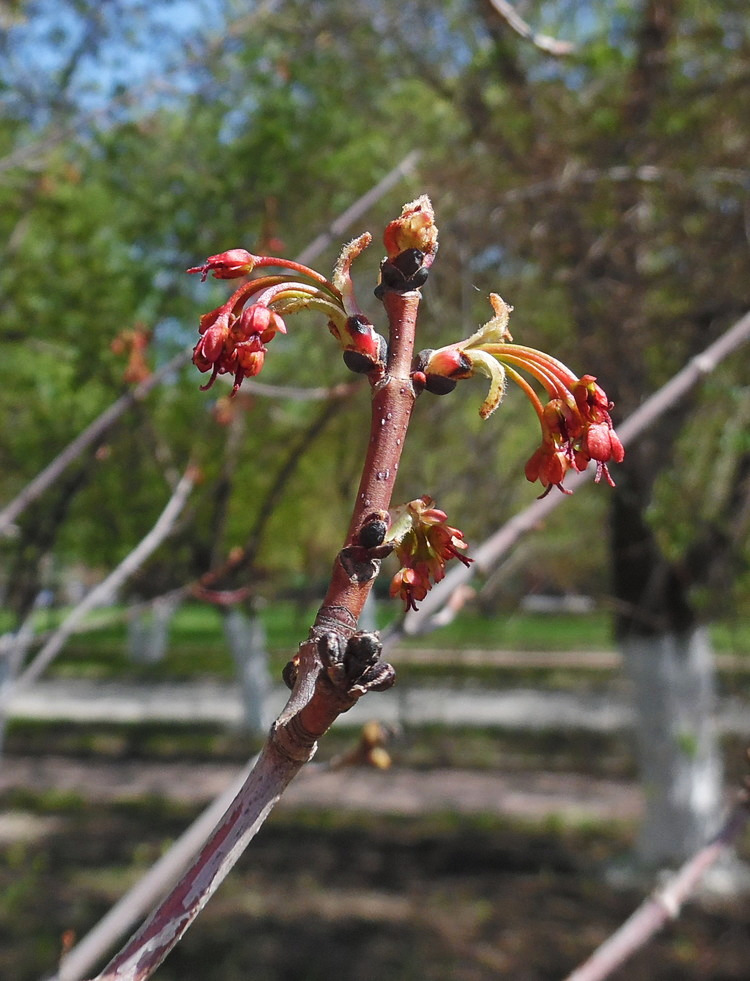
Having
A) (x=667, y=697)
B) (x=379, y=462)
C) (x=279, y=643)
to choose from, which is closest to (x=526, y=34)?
(x=379, y=462)

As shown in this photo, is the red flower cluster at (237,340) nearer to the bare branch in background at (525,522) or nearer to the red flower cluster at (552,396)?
the red flower cluster at (552,396)

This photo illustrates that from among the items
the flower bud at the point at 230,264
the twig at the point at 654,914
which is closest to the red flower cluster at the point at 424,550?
the flower bud at the point at 230,264

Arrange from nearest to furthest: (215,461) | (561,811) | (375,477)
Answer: (375,477), (215,461), (561,811)

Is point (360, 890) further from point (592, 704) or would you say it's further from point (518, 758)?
point (592, 704)

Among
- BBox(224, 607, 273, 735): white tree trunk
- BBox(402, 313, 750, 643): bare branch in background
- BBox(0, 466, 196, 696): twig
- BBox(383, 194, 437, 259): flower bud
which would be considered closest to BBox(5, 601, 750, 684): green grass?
BBox(224, 607, 273, 735): white tree trunk

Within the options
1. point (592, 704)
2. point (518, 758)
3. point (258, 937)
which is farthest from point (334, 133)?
point (592, 704)

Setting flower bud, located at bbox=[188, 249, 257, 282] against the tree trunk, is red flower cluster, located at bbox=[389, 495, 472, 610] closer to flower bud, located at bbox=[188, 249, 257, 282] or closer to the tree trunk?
flower bud, located at bbox=[188, 249, 257, 282]
